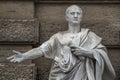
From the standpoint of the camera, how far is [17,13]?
25.8 feet

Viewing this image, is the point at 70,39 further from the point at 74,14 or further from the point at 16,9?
the point at 16,9

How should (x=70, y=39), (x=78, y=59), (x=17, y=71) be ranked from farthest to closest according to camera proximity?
(x=17, y=71), (x=70, y=39), (x=78, y=59)

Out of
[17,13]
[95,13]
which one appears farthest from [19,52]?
[95,13]

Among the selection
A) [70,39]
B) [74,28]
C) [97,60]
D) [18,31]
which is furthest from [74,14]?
[18,31]

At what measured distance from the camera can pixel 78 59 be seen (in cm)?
722

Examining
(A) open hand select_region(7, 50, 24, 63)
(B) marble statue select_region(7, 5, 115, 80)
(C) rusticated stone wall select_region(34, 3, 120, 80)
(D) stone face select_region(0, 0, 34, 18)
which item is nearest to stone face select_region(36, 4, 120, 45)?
(C) rusticated stone wall select_region(34, 3, 120, 80)

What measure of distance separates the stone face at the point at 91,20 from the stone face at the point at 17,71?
21.4 inches

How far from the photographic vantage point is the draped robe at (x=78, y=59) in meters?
7.14

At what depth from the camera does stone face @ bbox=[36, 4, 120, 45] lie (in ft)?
26.1

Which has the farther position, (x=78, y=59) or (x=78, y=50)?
(x=78, y=59)

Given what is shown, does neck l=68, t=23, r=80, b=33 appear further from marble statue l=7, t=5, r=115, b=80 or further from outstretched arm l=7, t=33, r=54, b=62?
outstretched arm l=7, t=33, r=54, b=62

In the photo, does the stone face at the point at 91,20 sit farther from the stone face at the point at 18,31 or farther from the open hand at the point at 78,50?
the open hand at the point at 78,50

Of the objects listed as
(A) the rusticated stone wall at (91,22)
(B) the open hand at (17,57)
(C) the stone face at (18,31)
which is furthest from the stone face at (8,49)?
(B) the open hand at (17,57)

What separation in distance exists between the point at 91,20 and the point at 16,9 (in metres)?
1.05
